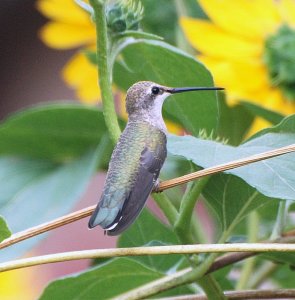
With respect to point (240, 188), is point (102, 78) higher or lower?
higher

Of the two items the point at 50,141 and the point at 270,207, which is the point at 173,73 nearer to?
the point at 270,207

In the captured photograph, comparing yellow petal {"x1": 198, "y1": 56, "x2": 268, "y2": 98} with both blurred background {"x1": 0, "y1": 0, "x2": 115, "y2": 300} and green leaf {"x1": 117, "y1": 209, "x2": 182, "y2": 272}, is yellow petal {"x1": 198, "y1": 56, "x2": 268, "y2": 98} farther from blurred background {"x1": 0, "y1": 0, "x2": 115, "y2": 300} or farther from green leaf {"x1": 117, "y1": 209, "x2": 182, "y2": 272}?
blurred background {"x1": 0, "y1": 0, "x2": 115, "y2": 300}

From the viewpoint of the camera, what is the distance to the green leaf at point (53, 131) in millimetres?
943

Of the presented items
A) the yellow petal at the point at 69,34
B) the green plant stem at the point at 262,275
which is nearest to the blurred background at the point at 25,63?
the yellow petal at the point at 69,34

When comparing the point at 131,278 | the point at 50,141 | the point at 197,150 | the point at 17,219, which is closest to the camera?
the point at 197,150

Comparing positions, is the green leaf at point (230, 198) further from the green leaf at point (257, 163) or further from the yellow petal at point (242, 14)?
the yellow petal at point (242, 14)

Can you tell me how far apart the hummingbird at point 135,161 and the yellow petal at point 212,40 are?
0.22 meters

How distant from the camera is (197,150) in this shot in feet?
2.11

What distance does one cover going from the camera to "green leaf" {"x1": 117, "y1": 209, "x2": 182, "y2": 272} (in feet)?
2.69

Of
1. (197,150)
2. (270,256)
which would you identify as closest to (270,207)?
(270,256)

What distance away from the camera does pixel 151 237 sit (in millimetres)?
836

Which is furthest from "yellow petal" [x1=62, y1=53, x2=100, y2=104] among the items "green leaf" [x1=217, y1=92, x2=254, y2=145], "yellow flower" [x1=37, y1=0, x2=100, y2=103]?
"green leaf" [x1=217, y1=92, x2=254, y2=145]

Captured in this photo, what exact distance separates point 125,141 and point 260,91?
0.36 m

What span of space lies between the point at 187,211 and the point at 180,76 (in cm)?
16
